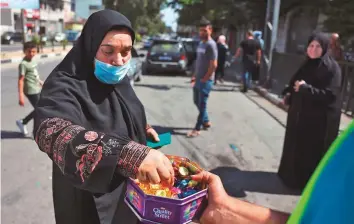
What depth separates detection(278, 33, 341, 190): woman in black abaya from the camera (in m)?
3.84

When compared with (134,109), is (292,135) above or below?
below

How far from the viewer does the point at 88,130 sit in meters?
1.26

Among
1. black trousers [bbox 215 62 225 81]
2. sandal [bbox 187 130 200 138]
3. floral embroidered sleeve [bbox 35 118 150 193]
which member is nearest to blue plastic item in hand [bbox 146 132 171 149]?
floral embroidered sleeve [bbox 35 118 150 193]

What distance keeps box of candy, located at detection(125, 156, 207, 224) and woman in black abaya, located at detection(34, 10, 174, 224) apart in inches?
3.5

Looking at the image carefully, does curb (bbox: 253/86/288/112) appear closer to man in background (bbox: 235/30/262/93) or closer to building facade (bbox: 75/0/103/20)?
man in background (bbox: 235/30/262/93)

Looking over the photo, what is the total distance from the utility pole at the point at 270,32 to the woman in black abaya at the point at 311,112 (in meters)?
7.19

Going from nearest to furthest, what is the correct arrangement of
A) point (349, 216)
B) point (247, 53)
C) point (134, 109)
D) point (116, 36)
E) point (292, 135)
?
point (349, 216) → point (116, 36) → point (134, 109) → point (292, 135) → point (247, 53)

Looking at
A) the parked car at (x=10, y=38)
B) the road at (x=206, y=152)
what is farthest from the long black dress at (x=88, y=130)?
the parked car at (x=10, y=38)

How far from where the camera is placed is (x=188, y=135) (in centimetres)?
612

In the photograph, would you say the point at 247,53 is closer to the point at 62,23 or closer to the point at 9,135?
the point at 9,135

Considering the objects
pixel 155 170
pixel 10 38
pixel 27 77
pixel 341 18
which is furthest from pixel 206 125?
pixel 10 38

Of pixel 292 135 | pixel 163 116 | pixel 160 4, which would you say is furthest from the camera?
pixel 160 4

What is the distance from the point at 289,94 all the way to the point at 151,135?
2946 mm

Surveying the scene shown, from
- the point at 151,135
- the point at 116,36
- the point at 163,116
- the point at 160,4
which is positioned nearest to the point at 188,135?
the point at 163,116
